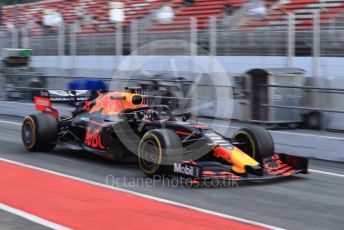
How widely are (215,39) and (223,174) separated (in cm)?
767

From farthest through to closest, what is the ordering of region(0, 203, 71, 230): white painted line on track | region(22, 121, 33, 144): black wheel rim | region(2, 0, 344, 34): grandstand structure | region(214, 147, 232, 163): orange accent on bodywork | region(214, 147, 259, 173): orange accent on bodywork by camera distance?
region(2, 0, 344, 34): grandstand structure → region(22, 121, 33, 144): black wheel rim → region(214, 147, 232, 163): orange accent on bodywork → region(214, 147, 259, 173): orange accent on bodywork → region(0, 203, 71, 230): white painted line on track

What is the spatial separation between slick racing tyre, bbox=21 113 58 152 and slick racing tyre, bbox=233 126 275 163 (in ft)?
10.6

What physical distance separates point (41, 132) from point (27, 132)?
0.53 meters

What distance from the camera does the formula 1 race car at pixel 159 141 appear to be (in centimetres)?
724

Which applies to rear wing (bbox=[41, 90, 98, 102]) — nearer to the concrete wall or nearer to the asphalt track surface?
the asphalt track surface

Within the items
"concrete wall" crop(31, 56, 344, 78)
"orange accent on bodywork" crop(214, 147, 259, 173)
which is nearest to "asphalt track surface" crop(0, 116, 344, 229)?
"orange accent on bodywork" crop(214, 147, 259, 173)

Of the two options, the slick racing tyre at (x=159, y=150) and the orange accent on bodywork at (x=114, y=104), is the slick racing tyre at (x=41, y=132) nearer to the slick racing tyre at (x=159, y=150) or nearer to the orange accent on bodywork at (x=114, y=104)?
the orange accent on bodywork at (x=114, y=104)

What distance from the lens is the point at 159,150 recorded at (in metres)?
7.34

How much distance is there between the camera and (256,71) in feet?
41.6

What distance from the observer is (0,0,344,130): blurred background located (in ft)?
39.6

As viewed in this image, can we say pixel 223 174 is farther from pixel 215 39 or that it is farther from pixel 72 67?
pixel 72 67

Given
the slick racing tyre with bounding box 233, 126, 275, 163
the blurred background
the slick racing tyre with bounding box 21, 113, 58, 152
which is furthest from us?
the blurred background

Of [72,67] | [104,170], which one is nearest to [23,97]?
[72,67]

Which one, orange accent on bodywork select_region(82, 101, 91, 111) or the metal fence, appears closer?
orange accent on bodywork select_region(82, 101, 91, 111)
